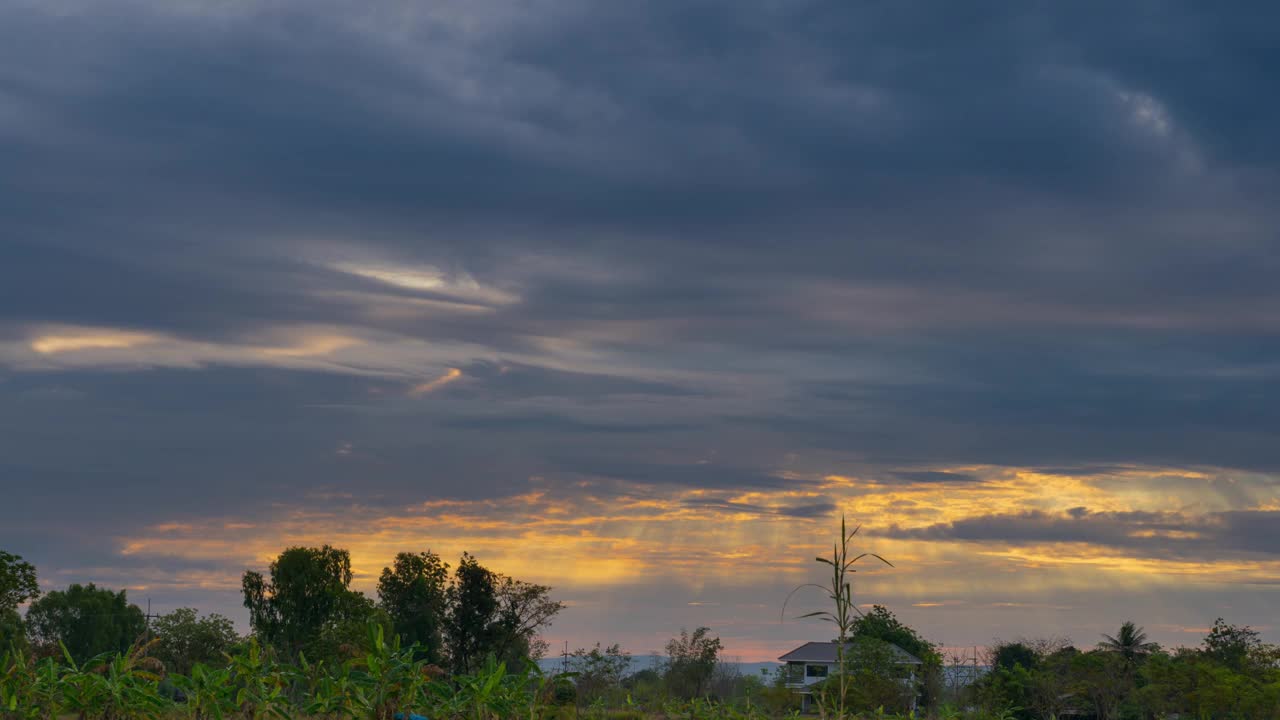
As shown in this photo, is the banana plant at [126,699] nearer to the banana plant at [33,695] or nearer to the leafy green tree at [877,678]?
the banana plant at [33,695]

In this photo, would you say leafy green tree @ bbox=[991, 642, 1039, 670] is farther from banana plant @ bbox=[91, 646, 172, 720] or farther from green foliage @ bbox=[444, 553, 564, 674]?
banana plant @ bbox=[91, 646, 172, 720]

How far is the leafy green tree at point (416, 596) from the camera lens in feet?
335

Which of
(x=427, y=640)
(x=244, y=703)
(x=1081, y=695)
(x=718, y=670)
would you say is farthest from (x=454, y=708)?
(x=718, y=670)

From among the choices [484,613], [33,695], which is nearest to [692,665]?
[484,613]

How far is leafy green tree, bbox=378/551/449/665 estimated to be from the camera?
102125mm

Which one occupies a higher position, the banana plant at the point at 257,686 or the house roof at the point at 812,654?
the banana plant at the point at 257,686

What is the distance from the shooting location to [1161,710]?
282 ft

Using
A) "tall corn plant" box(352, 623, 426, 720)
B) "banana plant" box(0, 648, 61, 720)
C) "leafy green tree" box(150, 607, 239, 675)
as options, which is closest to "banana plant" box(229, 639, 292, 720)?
"tall corn plant" box(352, 623, 426, 720)

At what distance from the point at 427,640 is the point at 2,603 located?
1296 inches

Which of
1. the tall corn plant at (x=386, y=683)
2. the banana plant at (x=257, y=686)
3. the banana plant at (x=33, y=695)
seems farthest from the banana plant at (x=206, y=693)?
the tall corn plant at (x=386, y=683)

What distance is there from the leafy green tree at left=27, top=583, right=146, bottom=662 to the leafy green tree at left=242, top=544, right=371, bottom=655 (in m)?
35.7

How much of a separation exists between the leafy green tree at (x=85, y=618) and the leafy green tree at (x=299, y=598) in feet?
117

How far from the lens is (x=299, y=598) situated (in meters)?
92.8

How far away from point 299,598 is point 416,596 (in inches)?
502
